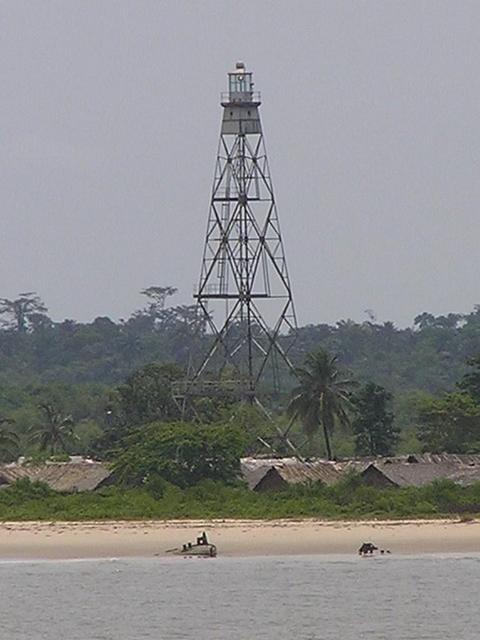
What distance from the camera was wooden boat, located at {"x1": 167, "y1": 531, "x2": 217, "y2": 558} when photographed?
43344mm

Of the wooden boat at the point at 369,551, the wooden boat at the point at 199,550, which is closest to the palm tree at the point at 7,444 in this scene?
the wooden boat at the point at 199,550

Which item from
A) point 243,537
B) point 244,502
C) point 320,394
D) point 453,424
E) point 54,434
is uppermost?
point 54,434

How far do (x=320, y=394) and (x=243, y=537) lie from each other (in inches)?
894

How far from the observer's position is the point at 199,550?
43.7 metres

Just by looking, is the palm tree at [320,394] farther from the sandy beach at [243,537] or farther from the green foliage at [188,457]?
the sandy beach at [243,537]

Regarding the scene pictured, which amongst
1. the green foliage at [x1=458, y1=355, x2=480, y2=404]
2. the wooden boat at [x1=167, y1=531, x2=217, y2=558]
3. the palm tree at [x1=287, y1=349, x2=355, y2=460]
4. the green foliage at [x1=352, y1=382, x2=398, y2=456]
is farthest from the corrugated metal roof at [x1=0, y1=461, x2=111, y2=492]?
the wooden boat at [x1=167, y1=531, x2=217, y2=558]

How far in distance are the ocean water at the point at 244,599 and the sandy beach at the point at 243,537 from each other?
139 cm

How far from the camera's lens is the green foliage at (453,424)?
71.7 metres

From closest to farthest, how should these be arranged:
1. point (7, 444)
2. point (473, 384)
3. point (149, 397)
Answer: point (473, 384), point (7, 444), point (149, 397)

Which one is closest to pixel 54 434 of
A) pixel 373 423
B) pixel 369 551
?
pixel 373 423

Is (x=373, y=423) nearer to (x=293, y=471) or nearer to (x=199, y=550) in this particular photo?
(x=293, y=471)

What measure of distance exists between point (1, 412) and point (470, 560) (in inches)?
2450

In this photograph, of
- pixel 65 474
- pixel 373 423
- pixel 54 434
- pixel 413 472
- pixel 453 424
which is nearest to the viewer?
pixel 413 472

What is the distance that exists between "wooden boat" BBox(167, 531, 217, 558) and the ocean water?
27 centimetres
